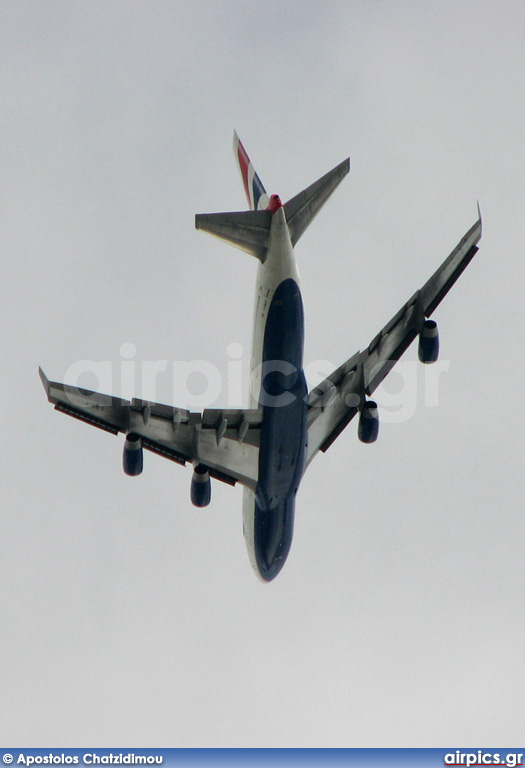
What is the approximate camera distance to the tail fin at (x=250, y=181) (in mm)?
33031

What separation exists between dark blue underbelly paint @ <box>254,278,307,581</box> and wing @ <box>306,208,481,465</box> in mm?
2546

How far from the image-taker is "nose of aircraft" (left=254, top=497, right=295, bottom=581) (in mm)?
34438

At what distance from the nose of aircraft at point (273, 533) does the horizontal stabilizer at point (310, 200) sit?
10294mm

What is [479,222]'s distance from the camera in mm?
32656

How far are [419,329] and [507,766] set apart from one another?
51.6ft

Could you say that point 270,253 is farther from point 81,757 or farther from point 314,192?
point 81,757

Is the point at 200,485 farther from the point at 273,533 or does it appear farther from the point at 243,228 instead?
the point at 243,228

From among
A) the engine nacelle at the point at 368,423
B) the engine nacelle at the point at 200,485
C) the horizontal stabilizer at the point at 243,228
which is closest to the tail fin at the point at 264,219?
the horizontal stabilizer at the point at 243,228

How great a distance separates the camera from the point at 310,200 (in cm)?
2950

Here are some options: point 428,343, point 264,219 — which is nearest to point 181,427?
point 264,219

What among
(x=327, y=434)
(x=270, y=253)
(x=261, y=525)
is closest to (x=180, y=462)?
(x=261, y=525)

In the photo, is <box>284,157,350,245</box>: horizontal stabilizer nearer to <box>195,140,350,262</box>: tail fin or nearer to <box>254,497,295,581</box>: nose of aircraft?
<box>195,140,350,262</box>: tail fin

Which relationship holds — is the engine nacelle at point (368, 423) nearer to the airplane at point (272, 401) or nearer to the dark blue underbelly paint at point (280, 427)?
the airplane at point (272, 401)

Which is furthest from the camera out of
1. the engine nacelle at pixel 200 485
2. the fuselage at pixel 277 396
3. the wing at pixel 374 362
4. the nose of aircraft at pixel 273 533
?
the nose of aircraft at pixel 273 533
